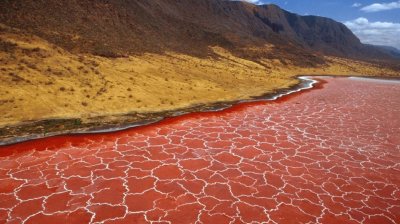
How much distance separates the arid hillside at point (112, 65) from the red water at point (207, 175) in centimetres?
303

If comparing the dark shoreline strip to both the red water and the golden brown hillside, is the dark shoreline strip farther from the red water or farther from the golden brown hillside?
the red water

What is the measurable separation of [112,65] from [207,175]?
17449 mm

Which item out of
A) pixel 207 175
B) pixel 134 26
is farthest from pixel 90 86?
pixel 134 26

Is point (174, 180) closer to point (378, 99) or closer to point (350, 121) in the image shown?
point (350, 121)

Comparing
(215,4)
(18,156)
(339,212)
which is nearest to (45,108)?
(18,156)

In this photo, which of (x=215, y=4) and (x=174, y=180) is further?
(x=215, y=4)

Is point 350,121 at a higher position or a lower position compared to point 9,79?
lower

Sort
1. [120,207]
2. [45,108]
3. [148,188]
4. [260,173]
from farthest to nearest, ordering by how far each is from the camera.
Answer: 1. [45,108]
2. [260,173]
3. [148,188]
4. [120,207]

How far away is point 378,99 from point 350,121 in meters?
10.2

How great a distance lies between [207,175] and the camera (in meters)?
9.88

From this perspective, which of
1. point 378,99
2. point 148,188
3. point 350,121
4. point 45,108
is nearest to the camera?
point 148,188

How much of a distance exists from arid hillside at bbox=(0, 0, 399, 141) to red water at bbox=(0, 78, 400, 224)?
303 centimetres

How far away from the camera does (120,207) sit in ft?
26.2

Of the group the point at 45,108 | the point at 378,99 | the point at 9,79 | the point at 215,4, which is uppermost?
the point at 215,4
